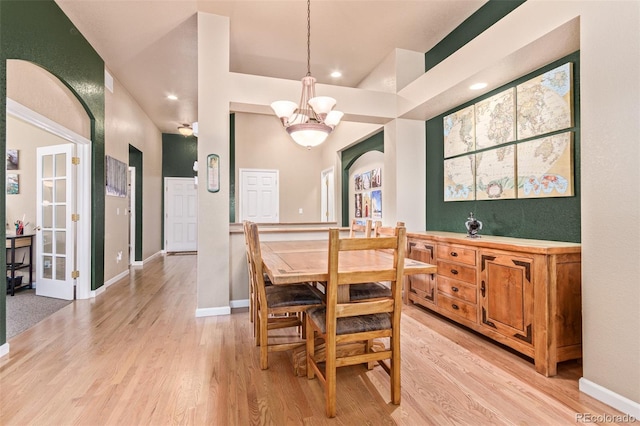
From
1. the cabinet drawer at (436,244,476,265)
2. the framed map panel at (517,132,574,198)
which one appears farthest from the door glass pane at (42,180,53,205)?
the framed map panel at (517,132,574,198)

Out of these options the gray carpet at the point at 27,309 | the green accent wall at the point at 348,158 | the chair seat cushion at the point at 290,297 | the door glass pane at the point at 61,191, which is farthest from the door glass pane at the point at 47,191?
the green accent wall at the point at 348,158

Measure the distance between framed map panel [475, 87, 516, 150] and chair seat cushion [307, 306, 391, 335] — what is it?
7.59 ft

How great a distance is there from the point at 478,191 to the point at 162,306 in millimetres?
3837

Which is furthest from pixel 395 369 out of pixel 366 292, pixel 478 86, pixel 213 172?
pixel 478 86

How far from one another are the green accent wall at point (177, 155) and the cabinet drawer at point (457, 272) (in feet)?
24.4

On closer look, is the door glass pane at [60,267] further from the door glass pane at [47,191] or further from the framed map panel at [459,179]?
the framed map panel at [459,179]

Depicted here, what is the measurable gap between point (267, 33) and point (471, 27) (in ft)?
7.79

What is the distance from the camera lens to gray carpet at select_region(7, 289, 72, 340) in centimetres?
302

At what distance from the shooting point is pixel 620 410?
1.73 meters

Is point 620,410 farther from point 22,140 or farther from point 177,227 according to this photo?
point 177,227

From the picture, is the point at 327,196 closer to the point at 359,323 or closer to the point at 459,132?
the point at 459,132

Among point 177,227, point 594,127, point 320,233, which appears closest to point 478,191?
point 594,127

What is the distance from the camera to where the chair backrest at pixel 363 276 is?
1.58 m

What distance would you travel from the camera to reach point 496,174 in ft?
10.4
